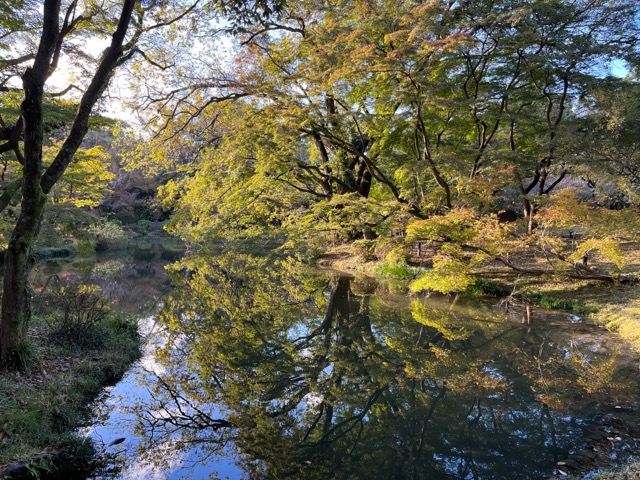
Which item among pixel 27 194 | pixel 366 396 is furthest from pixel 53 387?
pixel 366 396

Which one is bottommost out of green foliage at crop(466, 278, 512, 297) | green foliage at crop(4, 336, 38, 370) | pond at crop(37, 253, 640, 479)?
pond at crop(37, 253, 640, 479)

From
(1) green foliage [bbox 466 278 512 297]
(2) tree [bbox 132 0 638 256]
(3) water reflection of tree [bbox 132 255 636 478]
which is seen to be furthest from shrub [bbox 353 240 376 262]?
(3) water reflection of tree [bbox 132 255 636 478]

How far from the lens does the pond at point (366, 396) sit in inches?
162

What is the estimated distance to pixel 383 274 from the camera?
15.4m

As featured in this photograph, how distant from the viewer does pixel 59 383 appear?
16.2 feet

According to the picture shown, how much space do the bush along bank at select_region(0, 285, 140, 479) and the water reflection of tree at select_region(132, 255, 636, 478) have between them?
798mm

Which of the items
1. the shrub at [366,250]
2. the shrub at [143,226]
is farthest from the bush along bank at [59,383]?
the shrub at [143,226]

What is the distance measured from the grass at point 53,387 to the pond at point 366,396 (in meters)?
0.28

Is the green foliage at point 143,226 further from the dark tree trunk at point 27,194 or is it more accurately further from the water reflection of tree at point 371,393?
the dark tree trunk at point 27,194

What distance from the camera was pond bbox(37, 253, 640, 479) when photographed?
4.11 metres

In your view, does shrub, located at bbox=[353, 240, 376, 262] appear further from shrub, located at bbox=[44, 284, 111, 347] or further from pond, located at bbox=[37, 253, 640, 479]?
shrub, located at bbox=[44, 284, 111, 347]

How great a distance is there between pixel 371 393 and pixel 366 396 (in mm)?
127

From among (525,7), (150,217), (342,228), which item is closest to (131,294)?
(342,228)

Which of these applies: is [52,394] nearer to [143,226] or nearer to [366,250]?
[366,250]
